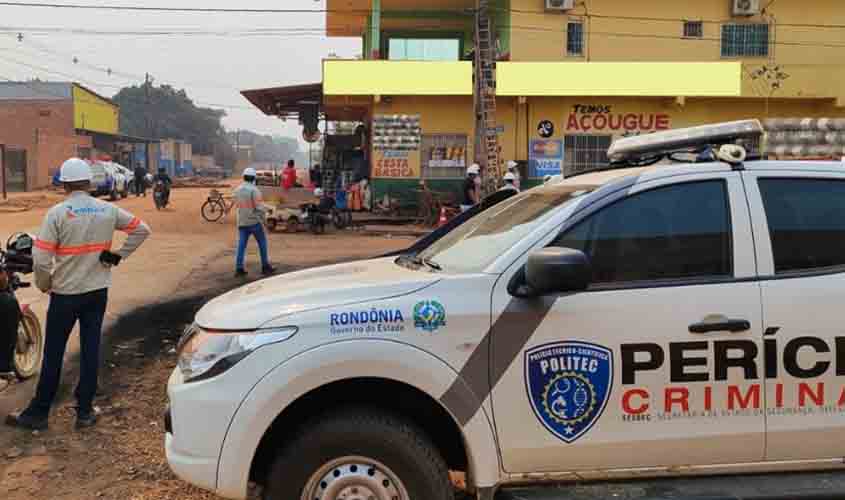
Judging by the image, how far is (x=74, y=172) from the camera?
17.7ft

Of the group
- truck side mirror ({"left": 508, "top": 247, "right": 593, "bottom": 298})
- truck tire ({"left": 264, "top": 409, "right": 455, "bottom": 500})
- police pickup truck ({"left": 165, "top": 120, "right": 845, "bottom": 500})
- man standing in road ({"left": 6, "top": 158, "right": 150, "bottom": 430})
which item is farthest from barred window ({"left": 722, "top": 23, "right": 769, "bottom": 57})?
truck tire ({"left": 264, "top": 409, "right": 455, "bottom": 500})

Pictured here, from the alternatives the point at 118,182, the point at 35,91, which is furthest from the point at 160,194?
the point at 35,91

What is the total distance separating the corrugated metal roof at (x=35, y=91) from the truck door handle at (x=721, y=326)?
49.8 m

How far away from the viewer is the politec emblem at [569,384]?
319cm

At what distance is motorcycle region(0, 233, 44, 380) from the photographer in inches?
238

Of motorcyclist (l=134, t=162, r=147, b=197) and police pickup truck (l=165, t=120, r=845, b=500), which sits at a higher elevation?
motorcyclist (l=134, t=162, r=147, b=197)

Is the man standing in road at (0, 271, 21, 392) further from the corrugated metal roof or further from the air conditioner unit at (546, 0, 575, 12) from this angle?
the corrugated metal roof

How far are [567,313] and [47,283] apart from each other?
3761mm

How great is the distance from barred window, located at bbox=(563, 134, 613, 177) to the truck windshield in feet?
63.9

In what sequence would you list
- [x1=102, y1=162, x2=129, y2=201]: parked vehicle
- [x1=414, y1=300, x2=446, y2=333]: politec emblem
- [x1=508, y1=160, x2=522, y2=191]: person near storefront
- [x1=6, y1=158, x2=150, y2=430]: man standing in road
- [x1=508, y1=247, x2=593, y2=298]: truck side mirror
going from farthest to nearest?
1. [x1=102, y1=162, x2=129, y2=201]: parked vehicle
2. [x1=508, y1=160, x2=522, y2=191]: person near storefront
3. [x1=6, y1=158, x2=150, y2=430]: man standing in road
4. [x1=414, y1=300, x2=446, y2=333]: politec emblem
5. [x1=508, y1=247, x2=593, y2=298]: truck side mirror

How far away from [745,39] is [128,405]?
2267 centimetres

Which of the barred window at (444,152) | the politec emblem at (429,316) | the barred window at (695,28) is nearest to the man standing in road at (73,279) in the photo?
the politec emblem at (429,316)

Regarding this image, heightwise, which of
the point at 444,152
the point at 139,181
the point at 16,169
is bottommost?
the point at 139,181

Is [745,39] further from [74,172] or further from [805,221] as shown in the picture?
[74,172]
